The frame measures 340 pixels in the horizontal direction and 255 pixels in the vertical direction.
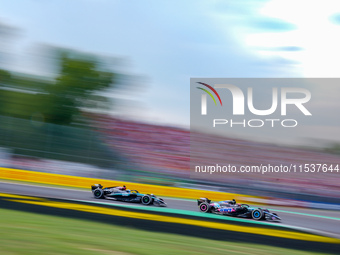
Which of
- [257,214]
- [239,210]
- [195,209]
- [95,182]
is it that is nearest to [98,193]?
[95,182]

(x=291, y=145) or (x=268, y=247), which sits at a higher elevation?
(x=291, y=145)

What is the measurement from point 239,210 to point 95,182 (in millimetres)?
4070

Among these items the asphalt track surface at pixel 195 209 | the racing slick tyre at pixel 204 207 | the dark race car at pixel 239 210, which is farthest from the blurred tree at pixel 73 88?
the dark race car at pixel 239 210

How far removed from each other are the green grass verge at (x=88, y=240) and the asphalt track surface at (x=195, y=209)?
2098 mm

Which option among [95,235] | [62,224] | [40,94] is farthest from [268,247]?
[40,94]

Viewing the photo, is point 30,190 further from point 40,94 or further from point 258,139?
point 258,139

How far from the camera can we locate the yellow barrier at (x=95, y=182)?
29.8 feet

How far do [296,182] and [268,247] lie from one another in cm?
581

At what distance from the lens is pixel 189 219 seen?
616 centimetres

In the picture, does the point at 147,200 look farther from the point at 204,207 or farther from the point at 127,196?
the point at 204,207

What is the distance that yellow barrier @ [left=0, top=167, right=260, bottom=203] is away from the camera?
909 centimetres

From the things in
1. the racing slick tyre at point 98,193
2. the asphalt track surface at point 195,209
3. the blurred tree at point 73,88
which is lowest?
the asphalt track surface at point 195,209

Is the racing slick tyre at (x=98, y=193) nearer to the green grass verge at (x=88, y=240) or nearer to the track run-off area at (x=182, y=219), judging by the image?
the track run-off area at (x=182, y=219)

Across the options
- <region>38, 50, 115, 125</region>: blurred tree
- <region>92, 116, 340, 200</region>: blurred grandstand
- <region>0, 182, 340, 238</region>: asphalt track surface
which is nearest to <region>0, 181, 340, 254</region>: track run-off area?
<region>0, 182, 340, 238</region>: asphalt track surface
